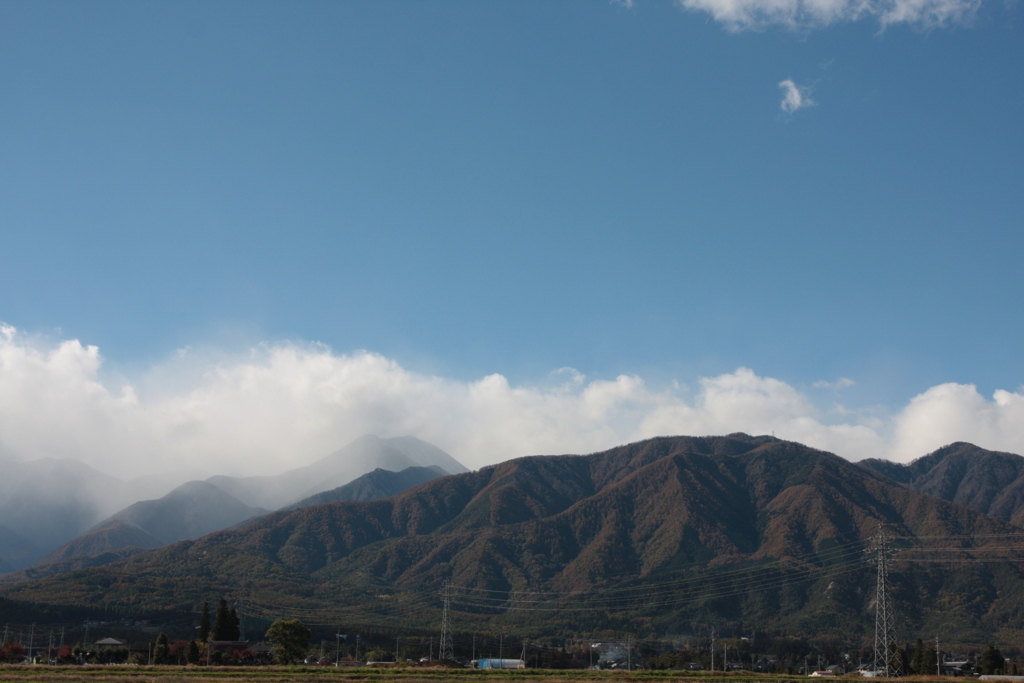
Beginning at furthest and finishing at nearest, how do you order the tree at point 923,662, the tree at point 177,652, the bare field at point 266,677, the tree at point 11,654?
the tree at point 923,662 < the tree at point 177,652 < the tree at point 11,654 < the bare field at point 266,677

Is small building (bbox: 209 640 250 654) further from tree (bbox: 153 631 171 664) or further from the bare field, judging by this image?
the bare field

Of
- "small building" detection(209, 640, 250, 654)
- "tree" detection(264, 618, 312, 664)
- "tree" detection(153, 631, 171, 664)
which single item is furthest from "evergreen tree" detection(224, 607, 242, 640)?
"tree" detection(264, 618, 312, 664)

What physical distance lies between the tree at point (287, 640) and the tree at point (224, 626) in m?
24.7

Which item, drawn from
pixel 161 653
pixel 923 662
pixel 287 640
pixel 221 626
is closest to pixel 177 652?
pixel 161 653

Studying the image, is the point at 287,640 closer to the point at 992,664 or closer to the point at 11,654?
the point at 11,654

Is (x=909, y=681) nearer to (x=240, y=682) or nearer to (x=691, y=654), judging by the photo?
(x=240, y=682)

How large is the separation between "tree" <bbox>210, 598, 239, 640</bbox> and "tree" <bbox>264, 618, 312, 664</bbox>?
24.7 metres

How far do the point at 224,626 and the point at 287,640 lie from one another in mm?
28907

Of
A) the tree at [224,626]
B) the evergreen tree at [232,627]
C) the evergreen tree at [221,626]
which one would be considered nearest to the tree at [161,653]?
the evergreen tree at [221,626]

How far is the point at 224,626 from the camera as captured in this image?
402 feet

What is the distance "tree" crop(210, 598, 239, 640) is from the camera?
12075cm

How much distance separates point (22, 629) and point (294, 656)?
12346cm

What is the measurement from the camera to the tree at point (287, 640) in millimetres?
98562

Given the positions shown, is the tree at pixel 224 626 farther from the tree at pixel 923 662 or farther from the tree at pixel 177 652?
the tree at pixel 923 662
